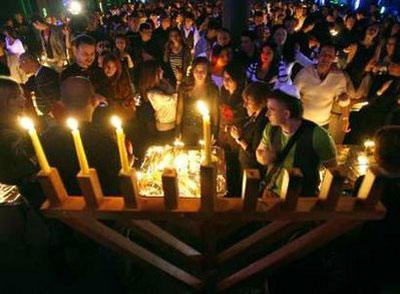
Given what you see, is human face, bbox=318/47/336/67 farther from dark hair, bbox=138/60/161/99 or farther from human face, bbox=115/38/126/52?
human face, bbox=115/38/126/52

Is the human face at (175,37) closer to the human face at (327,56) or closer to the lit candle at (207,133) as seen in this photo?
the human face at (327,56)

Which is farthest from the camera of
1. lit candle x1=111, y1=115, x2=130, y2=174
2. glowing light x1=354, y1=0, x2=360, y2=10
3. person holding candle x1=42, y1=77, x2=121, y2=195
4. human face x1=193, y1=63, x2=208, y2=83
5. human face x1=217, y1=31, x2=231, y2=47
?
glowing light x1=354, y1=0, x2=360, y2=10

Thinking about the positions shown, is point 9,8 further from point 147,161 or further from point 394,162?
point 394,162

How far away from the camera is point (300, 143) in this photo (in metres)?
2.93

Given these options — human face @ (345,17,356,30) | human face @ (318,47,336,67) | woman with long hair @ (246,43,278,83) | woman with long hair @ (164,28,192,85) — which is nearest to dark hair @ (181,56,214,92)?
woman with long hair @ (246,43,278,83)

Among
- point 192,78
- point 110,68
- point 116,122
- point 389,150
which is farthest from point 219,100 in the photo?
point 116,122

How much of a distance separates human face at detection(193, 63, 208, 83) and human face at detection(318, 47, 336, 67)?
1.69 metres

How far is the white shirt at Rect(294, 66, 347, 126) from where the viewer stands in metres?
4.70

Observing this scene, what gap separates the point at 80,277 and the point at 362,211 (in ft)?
9.73

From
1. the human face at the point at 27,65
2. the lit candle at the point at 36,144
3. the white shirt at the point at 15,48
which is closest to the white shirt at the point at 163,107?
the human face at the point at 27,65

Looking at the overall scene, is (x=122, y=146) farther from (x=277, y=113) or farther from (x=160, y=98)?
(x=160, y=98)

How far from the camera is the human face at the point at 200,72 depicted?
15.6ft

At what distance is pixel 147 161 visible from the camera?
389cm

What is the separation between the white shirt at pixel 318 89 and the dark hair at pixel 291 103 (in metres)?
2.08
